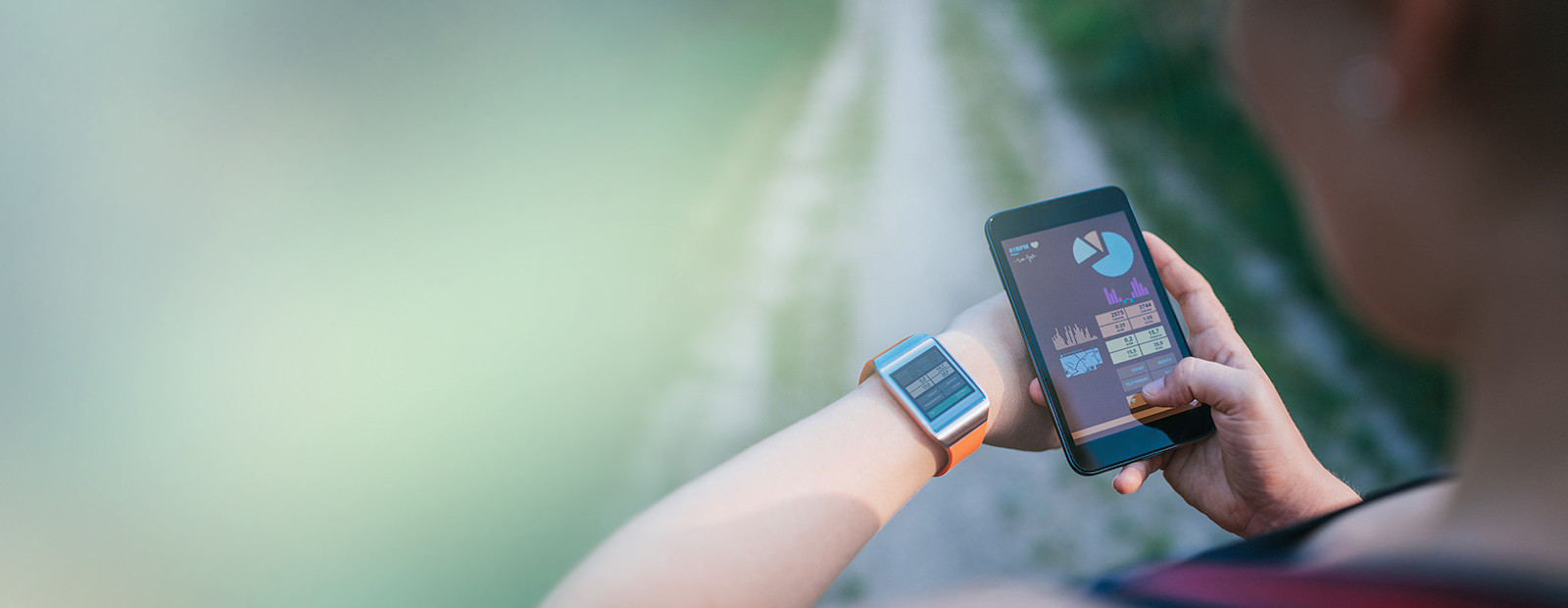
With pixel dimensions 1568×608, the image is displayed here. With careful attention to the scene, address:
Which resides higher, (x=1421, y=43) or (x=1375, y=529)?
(x=1421, y=43)

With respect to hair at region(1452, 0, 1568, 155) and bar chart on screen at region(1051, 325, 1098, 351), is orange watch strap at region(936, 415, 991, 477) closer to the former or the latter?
bar chart on screen at region(1051, 325, 1098, 351)

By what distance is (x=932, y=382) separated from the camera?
77 cm

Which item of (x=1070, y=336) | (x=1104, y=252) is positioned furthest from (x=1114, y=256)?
(x=1070, y=336)

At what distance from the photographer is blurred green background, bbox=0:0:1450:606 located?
3.77 ft

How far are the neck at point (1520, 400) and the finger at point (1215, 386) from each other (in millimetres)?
463

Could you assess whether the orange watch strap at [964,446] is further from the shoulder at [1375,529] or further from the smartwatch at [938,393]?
the shoulder at [1375,529]

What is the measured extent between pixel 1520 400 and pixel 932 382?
500 millimetres

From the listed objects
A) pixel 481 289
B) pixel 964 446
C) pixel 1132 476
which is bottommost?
pixel 1132 476

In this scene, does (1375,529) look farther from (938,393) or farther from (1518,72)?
(938,393)

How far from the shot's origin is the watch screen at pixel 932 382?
2.50 feet

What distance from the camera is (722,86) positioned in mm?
1699

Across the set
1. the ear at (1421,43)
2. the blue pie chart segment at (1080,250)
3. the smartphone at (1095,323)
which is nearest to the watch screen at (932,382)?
the smartphone at (1095,323)

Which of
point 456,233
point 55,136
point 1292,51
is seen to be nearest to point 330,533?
point 456,233

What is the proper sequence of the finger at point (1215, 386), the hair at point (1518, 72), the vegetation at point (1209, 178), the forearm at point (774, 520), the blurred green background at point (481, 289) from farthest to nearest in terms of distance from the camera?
1. the vegetation at point (1209, 178)
2. the blurred green background at point (481, 289)
3. the finger at point (1215, 386)
4. the forearm at point (774, 520)
5. the hair at point (1518, 72)
